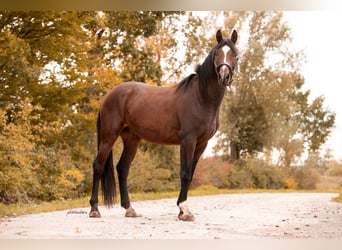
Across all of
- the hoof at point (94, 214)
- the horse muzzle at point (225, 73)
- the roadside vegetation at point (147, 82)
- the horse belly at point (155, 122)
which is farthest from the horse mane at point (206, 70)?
the roadside vegetation at point (147, 82)

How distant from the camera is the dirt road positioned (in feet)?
16.7

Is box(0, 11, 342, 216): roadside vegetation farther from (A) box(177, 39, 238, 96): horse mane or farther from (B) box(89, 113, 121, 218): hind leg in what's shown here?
(A) box(177, 39, 238, 96): horse mane

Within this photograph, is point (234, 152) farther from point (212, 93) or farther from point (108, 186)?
point (212, 93)

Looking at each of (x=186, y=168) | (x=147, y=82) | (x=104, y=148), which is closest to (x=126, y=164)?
(x=104, y=148)

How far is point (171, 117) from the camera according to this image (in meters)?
5.93

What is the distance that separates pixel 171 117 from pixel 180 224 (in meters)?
1.14

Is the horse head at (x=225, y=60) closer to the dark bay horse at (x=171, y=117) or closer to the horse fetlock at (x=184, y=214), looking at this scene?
the dark bay horse at (x=171, y=117)

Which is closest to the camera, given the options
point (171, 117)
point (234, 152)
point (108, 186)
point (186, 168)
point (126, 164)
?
point (186, 168)

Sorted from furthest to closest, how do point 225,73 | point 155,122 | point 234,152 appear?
1. point 234,152
2. point 155,122
3. point 225,73

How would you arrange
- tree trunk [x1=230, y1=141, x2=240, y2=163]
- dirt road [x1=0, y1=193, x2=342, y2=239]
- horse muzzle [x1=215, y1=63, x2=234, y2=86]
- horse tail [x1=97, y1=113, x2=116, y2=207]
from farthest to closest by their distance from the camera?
1. tree trunk [x1=230, y1=141, x2=240, y2=163]
2. horse tail [x1=97, y1=113, x2=116, y2=207]
3. horse muzzle [x1=215, y1=63, x2=234, y2=86]
4. dirt road [x1=0, y1=193, x2=342, y2=239]

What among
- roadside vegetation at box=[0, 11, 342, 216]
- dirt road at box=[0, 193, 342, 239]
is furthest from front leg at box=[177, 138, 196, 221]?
roadside vegetation at box=[0, 11, 342, 216]

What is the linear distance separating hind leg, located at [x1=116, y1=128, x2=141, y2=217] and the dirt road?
0.44ft

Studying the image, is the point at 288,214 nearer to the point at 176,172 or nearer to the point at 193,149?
the point at 193,149

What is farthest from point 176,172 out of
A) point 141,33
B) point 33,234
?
point 33,234
